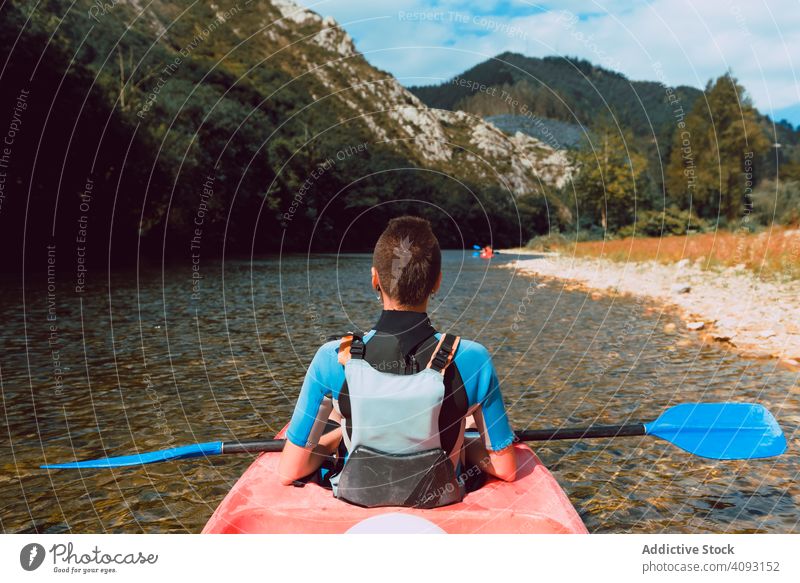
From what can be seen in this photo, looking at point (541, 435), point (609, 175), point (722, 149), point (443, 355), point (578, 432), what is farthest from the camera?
point (722, 149)

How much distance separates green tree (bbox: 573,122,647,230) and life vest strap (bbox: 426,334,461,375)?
63941 millimetres

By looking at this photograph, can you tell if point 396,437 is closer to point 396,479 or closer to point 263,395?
point 396,479

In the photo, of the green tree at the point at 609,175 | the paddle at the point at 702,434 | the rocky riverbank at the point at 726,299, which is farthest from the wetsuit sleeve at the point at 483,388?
the green tree at the point at 609,175

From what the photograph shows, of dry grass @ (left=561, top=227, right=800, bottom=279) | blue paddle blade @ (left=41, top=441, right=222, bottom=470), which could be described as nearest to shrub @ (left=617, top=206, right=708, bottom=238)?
dry grass @ (left=561, top=227, right=800, bottom=279)

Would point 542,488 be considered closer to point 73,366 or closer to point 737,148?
point 73,366

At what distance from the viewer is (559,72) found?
19225 centimetres

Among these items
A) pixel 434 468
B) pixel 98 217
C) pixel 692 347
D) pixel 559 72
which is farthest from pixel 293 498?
pixel 559 72

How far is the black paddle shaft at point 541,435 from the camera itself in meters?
4.80

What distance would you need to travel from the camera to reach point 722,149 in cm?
7100

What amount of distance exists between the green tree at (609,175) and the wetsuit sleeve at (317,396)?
63921 millimetres

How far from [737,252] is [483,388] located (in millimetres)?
24455

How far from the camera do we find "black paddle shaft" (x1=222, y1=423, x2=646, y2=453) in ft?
15.8

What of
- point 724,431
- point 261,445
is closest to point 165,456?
point 261,445

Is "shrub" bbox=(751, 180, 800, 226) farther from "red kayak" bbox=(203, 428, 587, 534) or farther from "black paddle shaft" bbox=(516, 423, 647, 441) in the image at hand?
"red kayak" bbox=(203, 428, 587, 534)
